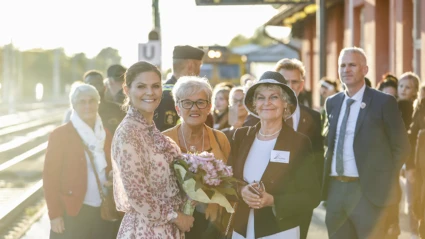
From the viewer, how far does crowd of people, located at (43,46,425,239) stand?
17.0ft

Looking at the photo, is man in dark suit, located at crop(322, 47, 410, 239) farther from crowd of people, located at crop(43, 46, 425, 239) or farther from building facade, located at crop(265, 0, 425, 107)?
building facade, located at crop(265, 0, 425, 107)

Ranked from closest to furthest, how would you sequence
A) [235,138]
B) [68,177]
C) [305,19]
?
[235,138], [68,177], [305,19]

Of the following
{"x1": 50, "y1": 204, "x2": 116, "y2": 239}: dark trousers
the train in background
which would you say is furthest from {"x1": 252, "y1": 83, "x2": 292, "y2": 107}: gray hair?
the train in background

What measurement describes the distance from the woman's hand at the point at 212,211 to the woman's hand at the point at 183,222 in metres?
0.44

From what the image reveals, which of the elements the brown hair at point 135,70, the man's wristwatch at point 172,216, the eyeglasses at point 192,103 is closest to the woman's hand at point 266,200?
the man's wristwatch at point 172,216

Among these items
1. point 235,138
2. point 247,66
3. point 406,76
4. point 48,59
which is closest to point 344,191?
point 235,138

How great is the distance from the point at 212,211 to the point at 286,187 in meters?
0.52

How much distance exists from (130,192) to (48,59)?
11913 cm

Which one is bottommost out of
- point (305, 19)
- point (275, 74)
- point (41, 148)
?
point (41, 148)

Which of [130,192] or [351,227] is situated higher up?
[130,192]

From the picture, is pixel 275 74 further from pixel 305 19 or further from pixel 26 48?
pixel 26 48

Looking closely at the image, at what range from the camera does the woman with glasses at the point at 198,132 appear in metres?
5.78

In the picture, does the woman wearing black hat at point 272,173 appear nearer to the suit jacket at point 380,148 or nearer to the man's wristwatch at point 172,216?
the man's wristwatch at point 172,216

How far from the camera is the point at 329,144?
7328 mm
